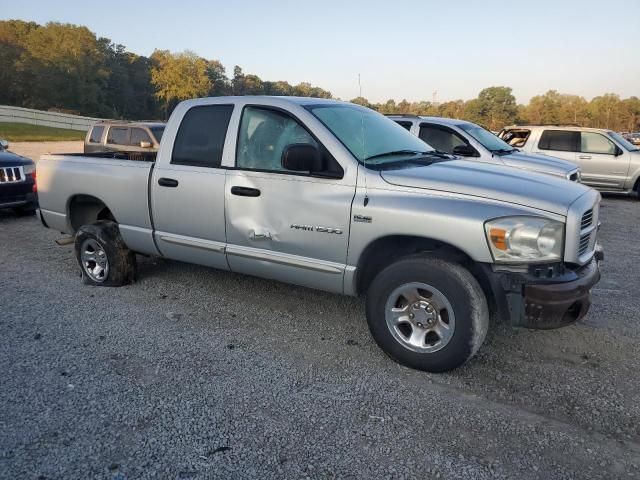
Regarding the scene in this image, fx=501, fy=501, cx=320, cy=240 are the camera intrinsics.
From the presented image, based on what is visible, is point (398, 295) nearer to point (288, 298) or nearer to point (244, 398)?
point (244, 398)

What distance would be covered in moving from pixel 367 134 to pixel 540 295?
1.93 m

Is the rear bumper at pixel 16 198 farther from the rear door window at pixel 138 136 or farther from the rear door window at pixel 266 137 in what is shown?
the rear door window at pixel 266 137

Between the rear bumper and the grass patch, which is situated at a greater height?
the grass patch

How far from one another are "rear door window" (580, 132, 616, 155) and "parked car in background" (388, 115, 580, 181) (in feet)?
13.0

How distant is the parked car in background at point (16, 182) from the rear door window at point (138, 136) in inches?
137

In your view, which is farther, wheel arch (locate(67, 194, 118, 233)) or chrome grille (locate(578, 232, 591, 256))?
wheel arch (locate(67, 194, 118, 233))

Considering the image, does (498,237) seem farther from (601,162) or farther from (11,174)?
(601,162)

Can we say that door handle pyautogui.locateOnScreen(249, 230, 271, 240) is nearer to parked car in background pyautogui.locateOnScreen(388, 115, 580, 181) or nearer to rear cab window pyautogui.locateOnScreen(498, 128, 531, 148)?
parked car in background pyautogui.locateOnScreen(388, 115, 580, 181)

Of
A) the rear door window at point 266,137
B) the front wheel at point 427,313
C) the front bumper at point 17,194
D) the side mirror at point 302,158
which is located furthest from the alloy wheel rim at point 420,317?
the front bumper at point 17,194

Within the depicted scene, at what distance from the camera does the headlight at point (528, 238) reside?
121 inches

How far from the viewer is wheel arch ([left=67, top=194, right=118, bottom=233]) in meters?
5.43

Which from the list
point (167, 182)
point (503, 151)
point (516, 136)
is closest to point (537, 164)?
point (503, 151)

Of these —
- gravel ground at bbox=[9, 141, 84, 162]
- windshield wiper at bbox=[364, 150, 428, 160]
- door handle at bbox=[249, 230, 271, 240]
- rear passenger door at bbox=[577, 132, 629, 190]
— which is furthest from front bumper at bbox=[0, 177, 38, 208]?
gravel ground at bbox=[9, 141, 84, 162]

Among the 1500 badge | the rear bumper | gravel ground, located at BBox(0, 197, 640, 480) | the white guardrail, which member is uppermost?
the white guardrail
